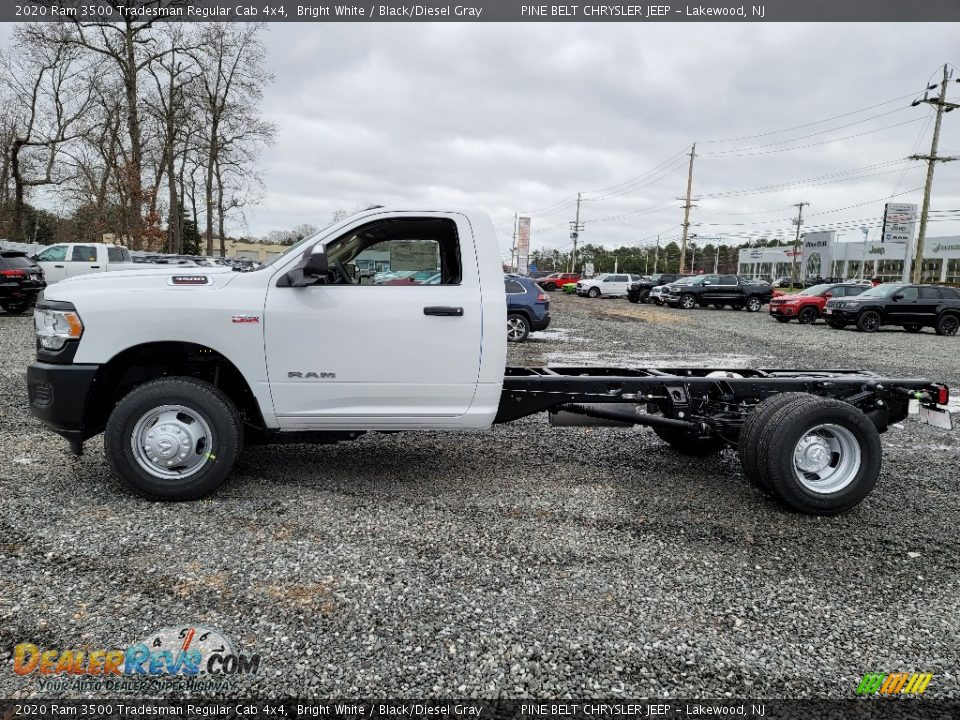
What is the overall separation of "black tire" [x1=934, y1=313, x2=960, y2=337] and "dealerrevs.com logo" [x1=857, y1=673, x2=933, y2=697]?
22064 mm

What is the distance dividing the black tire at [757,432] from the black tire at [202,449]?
344 cm

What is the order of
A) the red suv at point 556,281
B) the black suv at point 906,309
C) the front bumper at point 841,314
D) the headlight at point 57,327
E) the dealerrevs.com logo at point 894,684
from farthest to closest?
the red suv at point 556,281, the front bumper at point 841,314, the black suv at point 906,309, the headlight at point 57,327, the dealerrevs.com logo at point 894,684

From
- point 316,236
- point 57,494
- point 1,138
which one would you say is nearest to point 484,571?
point 316,236

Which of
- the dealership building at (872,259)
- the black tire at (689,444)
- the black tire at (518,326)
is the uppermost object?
the dealership building at (872,259)

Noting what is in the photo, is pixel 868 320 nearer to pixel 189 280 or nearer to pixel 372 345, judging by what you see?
pixel 372 345

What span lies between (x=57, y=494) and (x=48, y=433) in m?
1.93

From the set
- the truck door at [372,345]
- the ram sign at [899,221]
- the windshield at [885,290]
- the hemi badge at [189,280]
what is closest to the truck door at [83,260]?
the hemi badge at [189,280]

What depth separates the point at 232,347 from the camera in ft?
14.1

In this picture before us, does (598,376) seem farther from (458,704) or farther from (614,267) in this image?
(614,267)

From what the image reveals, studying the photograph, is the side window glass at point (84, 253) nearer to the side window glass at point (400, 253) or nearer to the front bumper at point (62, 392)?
the front bumper at point (62, 392)

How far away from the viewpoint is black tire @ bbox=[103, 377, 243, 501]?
4234 millimetres

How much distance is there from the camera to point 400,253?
4.89 meters

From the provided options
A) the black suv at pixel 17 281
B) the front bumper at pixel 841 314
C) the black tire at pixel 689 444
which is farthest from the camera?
the front bumper at pixel 841 314

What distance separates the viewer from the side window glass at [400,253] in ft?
15.1
